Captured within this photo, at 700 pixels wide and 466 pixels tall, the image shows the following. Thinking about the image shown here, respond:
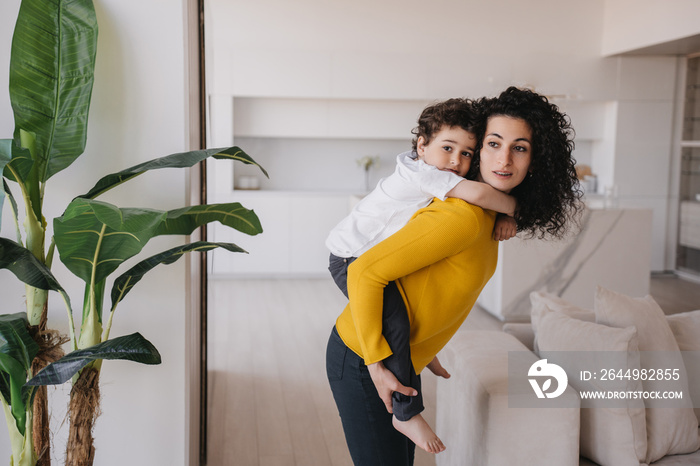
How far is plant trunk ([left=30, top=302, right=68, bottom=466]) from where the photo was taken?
5.45 feet

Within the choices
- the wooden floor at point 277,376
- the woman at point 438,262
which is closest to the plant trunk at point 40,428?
the woman at point 438,262

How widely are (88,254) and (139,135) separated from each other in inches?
19.1

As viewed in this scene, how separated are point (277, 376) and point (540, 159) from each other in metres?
2.97

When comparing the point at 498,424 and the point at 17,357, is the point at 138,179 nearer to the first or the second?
the point at 17,357

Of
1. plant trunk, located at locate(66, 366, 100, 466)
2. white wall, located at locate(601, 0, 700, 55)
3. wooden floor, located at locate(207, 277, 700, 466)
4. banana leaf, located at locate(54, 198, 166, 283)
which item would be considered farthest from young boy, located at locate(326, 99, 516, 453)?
white wall, located at locate(601, 0, 700, 55)

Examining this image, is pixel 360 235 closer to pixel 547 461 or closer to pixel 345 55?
pixel 547 461

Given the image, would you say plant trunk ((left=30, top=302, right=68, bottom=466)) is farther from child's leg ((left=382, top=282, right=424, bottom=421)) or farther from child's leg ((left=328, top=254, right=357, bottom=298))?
child's leg ((left=382, top=282, right=424, bottom=421))

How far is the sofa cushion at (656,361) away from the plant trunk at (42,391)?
1739 mm

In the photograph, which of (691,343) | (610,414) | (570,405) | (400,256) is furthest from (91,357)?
(691,343)

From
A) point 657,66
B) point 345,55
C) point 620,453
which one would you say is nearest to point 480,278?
point 620,453

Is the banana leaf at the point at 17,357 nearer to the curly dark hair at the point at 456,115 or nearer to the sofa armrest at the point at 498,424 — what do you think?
the curly dark hair at the point at 456,115

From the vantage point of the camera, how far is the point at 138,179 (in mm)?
1890

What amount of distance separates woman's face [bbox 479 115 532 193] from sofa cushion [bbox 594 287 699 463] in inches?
41.1

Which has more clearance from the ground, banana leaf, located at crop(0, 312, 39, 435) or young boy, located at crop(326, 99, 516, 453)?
young boy, located at crop(326, 99, 516, 453)
